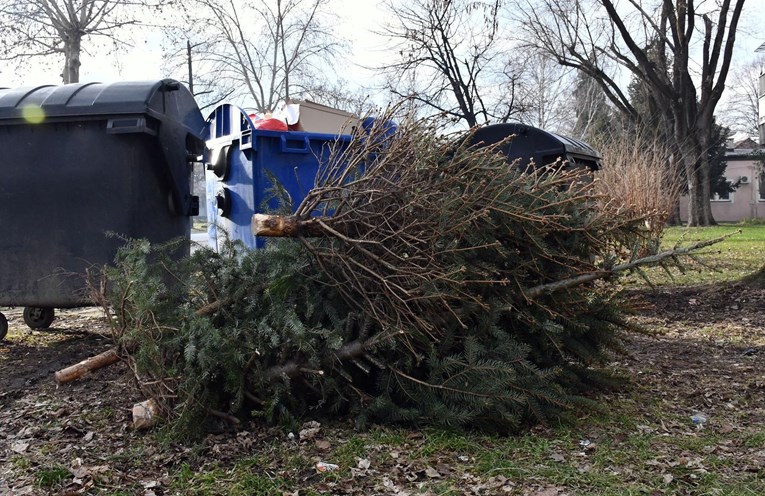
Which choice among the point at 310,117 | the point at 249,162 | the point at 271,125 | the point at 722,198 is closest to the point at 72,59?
the point at 310,117

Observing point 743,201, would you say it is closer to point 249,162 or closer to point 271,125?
point 271,125

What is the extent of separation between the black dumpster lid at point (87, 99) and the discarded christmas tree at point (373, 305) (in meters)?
1.78

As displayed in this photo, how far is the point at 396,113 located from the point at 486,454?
1.77 meters

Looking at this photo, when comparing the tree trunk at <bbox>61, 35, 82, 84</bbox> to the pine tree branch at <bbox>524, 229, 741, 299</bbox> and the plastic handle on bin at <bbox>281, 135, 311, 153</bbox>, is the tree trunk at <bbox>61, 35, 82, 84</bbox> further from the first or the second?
the pine tree branch at <bbox>524, 229, 741, 299</bbox>

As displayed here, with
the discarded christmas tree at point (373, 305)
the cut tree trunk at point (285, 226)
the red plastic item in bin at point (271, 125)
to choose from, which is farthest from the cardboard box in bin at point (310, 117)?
the cut tree trunk at point (285, 226)

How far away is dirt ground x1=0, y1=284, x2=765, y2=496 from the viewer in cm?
288

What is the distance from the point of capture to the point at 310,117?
6238 millimetres

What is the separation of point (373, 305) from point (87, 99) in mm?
3036

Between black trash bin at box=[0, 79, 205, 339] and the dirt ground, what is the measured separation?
1.92 ft

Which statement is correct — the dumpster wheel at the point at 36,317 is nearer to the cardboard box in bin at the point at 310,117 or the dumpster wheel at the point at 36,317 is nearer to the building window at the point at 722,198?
the cardboard box in bin at the point at 310,117

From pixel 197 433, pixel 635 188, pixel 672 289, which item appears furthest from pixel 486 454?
pixel 635 188

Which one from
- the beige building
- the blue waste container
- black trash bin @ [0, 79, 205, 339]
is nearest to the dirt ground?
black trash bin @ [0, 79, 205, 339]

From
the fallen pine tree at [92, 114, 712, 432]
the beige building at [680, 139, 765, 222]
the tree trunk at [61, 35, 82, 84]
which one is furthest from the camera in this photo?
the beige building at [680, 139, 765, 222]

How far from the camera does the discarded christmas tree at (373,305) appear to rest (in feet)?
11.0
